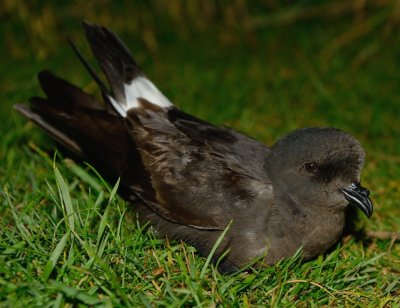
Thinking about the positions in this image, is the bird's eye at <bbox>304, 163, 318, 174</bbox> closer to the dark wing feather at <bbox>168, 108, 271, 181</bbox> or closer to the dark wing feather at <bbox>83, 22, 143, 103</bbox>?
the dark wing feather at <bbox>168, 108, 271, 181</bbox>

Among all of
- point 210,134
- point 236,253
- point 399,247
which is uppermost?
point 210,134

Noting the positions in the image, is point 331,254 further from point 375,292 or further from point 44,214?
point 44,214

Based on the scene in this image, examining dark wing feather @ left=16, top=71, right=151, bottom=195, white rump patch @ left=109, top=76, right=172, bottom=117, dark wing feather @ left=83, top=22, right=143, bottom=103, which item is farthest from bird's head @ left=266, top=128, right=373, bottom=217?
dark wing feather @ left=83, top=22, right=143, bottom=103

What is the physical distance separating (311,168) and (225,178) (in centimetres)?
45

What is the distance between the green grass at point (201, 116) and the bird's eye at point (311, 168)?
0.44 metres

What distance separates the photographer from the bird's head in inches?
124

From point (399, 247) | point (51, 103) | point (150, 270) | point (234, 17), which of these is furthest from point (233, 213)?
point (234, 17)

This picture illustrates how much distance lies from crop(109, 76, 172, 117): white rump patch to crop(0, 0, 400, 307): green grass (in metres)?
0.49

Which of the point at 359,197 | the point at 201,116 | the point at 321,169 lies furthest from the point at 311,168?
the point at 201,116

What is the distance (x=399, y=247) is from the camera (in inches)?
140

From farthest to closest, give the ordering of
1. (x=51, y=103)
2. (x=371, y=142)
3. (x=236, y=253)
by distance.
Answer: (x=371, y=142) < (x=51, y=103) < (x=236, y=253)

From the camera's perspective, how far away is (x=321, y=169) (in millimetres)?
3219

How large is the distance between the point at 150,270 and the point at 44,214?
0.66m

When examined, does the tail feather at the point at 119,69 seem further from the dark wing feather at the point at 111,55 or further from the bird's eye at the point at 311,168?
the bird's eye at the point at 311,168
